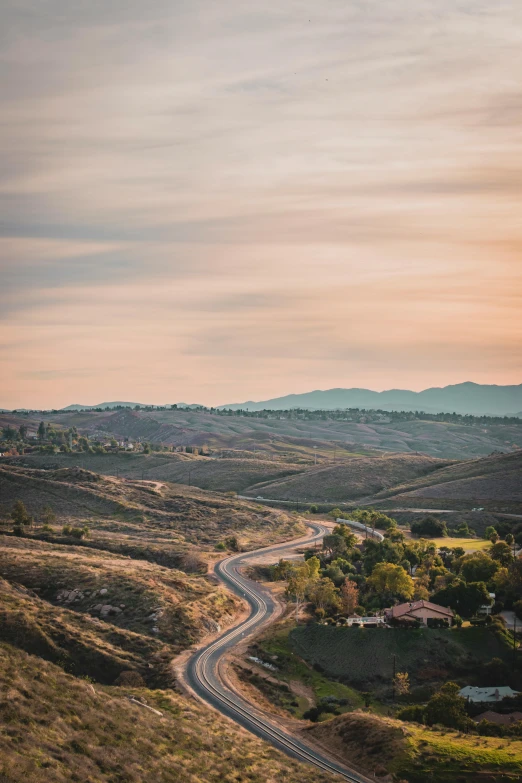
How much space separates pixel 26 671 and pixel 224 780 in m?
12.0

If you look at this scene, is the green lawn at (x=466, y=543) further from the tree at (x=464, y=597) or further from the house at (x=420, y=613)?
the house at (x=420, y=613)

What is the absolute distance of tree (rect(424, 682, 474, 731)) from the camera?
156 ft

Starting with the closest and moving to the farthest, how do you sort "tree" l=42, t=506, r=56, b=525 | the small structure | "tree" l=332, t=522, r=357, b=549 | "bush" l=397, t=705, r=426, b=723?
"bush" l=397, t=705, r=426, b=723 < the small structure < "tree" l=332, t=522, r=357, b=549 < "tree" l=42, t=506, r=56, b=525

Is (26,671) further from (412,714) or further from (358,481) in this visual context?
(358,481)

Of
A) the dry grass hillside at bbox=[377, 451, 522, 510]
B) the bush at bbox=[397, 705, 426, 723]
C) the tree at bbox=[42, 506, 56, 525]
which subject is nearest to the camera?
the bush at bbox=[397, 705, 426, 723]

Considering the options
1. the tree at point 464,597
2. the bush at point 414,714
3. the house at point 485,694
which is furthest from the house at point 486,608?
the bush at point 414,714

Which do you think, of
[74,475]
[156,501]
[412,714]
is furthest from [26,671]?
[74,475]

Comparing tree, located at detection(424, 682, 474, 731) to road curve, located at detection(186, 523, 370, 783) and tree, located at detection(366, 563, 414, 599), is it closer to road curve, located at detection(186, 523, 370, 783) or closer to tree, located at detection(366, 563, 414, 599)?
road curve, located at detection(186, 523, 370, 783)

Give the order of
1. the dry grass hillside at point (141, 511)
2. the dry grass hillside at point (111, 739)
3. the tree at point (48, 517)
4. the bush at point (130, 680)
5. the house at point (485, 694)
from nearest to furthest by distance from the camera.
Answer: the dry grass hillside at point (111, 739) → the bush at point (130, 680) → the house at point (485, 694) → the tree at point (48, 517) → the dry grass hillside at point (141, 511)

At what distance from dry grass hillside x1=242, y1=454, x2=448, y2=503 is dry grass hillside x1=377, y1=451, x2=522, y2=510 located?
6.56 meters

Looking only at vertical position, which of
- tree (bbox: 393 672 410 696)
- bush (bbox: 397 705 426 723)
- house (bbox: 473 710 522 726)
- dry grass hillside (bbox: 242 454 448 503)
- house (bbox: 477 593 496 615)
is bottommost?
tree (bbox: 393 672 410 696)

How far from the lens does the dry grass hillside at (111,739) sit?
2816 centimetres

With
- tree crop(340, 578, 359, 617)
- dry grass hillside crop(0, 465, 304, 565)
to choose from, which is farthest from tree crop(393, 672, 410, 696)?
dry grass hillside crop(0, 465, 304, 565)

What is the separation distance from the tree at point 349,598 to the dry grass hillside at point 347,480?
8681 centimetres
